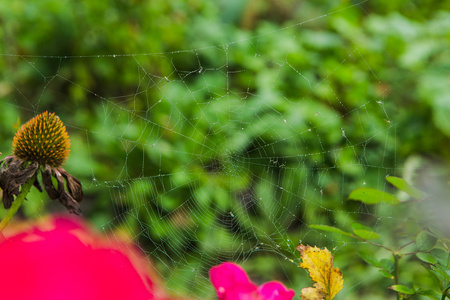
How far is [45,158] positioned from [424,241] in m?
0.27

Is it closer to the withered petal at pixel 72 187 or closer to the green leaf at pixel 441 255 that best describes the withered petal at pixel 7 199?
the withered petal at pixel 72 187

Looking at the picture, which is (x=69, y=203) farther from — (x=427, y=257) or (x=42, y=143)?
(x=427, y=257)

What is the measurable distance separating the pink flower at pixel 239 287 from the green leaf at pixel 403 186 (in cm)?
12

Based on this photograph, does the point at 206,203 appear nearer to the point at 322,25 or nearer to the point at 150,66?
the point at 150,66

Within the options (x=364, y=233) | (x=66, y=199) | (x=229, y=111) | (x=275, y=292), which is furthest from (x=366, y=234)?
(x=229, y=111)

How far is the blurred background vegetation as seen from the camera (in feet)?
4.01

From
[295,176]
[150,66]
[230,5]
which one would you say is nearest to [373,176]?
[295,176]

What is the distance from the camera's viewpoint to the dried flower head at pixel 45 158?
1.03ft

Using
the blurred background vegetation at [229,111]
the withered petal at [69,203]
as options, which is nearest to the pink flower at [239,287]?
the withered petal at [69,203]

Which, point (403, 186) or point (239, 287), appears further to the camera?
point (403, 186)

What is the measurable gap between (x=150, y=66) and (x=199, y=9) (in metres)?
0.33

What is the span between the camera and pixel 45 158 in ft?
1.12

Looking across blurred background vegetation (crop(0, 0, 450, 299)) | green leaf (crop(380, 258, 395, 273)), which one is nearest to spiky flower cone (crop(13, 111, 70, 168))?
green leaf (crop(380, 258, 395, 273))

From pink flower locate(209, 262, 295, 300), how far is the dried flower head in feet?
0.35
